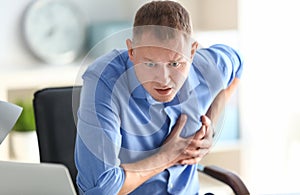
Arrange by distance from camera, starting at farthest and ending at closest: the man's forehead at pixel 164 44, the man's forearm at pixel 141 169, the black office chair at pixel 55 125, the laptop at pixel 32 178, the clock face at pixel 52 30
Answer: the clock face at pixel 52 30 → the black office chair at pixel 55 125 → the man's forearm at pixel 141 169 → the man's forehead at pixel 164 44 → the laptop at pixel 32 178

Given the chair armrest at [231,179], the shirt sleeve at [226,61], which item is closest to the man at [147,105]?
the shirt sleeve at [226,61]

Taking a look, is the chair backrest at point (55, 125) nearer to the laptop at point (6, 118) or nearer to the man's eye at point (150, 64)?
the man's eye at point (150, 64)

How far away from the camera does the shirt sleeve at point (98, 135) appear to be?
1239 millimetres

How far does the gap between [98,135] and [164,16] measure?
247 mm

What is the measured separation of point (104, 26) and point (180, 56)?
1848 mm

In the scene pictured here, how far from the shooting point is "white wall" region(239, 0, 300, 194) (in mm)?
3078

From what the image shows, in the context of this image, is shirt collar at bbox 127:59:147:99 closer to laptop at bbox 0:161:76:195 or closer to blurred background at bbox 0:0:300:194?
laptop at bbox 0:161:76:195

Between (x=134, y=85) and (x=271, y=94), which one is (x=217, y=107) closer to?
(x=134, y=85)

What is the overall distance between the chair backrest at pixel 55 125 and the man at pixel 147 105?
47 centimetres

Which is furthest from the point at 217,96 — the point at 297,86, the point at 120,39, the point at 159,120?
the point at 297,86

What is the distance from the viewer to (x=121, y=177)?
1.27 metres

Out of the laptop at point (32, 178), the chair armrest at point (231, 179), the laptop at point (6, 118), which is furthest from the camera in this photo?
the chair armrest at point (231, 179)

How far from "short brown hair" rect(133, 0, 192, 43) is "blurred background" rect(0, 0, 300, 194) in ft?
5.56

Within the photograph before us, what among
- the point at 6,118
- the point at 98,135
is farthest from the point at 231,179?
the point at 6,118
